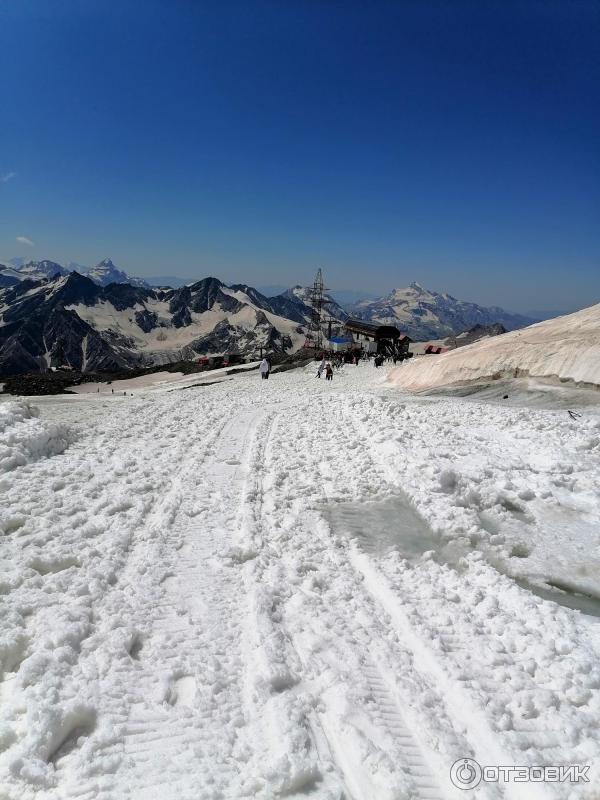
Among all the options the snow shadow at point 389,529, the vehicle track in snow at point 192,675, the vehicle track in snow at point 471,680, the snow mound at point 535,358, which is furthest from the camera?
the snow mound at point 535,358

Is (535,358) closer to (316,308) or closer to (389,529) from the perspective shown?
(389,529)

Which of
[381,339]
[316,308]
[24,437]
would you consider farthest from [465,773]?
[316,308]

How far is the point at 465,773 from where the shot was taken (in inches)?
146

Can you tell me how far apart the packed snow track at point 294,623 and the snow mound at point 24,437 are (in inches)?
3.1

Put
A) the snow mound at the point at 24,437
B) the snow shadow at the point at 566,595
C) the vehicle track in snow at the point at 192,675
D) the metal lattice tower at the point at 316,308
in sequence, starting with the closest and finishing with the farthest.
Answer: the vehicle track in snow at the point at 192,675 < the snow shadow at the point at 566,595 < the snow mound at the point at 24,437 < the metal lattice tower at the point at 316,308

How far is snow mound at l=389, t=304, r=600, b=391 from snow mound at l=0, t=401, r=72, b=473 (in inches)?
672

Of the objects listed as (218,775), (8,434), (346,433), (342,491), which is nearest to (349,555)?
(342,491)

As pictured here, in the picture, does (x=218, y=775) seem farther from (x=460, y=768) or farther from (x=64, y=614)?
(x=64, y=614)

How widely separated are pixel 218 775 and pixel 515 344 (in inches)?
812

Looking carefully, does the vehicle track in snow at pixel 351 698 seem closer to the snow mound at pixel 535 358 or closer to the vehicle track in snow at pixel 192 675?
the vehicle track in snow at pixel 192 675

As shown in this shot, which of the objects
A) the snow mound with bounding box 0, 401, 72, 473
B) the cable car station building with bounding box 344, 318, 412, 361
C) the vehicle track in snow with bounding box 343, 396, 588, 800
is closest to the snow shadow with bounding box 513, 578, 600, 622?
the vehicle track in snow with bounding box 343, 396, 588, 800

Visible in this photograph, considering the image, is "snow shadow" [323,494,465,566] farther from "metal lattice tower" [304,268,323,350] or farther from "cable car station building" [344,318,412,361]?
"metal lattice tower" [304,268,323,350]

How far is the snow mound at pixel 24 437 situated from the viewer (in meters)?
9.48

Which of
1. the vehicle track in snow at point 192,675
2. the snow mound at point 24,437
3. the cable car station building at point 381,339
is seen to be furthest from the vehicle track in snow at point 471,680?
the cable car station building at point 381,339
